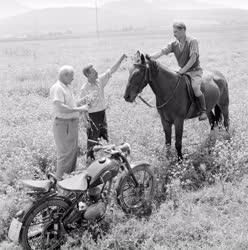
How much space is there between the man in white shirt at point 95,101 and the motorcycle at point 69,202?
170cm

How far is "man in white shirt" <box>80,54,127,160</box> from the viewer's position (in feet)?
23.1

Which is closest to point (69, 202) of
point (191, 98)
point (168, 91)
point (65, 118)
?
point (65, 118)

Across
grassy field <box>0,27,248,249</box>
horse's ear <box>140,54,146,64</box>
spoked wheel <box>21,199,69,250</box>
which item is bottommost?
grassy field <box>0,27,248,249</box>

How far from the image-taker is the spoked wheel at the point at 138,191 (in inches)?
234

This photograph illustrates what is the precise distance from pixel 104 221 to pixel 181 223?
1.25m

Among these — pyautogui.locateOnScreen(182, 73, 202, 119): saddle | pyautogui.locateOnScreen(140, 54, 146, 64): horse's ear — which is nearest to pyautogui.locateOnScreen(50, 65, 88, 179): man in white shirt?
pyautogui.locateOnScreen(140, 54, 146, 64): horse's ear

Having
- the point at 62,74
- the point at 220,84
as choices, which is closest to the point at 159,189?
the point at 62,74

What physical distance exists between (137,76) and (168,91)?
987 mm

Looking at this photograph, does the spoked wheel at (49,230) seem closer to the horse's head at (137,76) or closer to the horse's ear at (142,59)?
the horse's head at (137,76)

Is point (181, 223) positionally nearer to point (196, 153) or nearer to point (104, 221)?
point (104, 221)

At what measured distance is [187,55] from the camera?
305 inches

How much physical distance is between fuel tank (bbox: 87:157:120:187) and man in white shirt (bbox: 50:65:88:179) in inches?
49.2

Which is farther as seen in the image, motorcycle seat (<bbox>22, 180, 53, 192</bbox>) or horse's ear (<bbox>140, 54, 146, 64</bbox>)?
horse's ear (<bbox>140, 54, 146, 64</bbox>)

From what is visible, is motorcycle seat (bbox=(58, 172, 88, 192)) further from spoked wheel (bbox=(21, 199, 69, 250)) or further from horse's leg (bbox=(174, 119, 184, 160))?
horse's leg (bbox=(174, 119, 184, 160))
